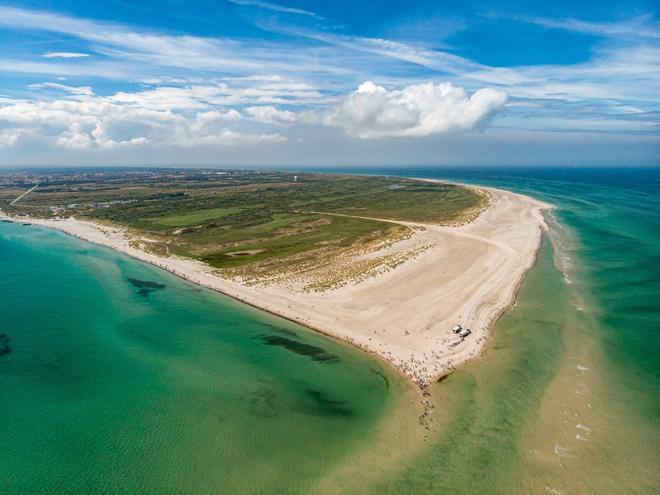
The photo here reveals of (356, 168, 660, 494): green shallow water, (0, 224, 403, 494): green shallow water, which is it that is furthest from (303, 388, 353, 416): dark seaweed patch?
(356, 168, 660, 494): green shallow water

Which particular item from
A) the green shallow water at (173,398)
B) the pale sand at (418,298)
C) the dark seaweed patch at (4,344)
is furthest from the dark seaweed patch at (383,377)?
the dark seaweed patch at (4,344)

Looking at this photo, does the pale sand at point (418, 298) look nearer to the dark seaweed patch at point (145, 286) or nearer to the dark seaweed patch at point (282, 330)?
the dark seaweed patch at point (282, 330)

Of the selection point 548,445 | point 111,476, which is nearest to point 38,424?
point 111,476

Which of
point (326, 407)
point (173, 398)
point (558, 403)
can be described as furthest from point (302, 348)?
point (558, 403)

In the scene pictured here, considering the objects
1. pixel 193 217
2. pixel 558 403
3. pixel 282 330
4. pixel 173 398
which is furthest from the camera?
pixel 193 217

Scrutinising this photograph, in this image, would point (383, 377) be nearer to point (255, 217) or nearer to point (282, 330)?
point (282, 330)

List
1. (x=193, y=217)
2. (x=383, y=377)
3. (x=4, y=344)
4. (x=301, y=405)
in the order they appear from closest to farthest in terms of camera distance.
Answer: (x=301, y=405), (x=383, y=377), (x=4, y=344), (x=193, y=217)

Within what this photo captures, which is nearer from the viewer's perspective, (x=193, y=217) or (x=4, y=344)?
(x=4, y=344)
